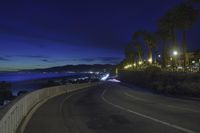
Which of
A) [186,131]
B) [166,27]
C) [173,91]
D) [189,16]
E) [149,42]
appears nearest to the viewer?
[186,131]

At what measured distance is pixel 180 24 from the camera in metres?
67.1

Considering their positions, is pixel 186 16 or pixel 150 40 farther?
pixel 150 40

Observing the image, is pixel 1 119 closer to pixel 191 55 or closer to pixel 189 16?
pixel 189 16

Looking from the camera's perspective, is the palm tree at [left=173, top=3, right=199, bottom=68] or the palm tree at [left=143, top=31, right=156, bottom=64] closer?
the palm tree at [left=173, top=3, right=199, bottom=68]

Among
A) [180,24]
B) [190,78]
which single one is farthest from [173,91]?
[180,24]

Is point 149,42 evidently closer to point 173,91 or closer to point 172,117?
point 173,91

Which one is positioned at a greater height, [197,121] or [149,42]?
[149,42]

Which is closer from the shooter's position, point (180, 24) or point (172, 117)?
point (172, 117)

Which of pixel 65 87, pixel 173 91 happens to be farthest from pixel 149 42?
pixel 173 91

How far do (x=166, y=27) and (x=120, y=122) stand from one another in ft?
210

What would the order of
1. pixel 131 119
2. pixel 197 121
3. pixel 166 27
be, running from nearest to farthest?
pixel 197 121
pixel 131 119
pixel 166 27

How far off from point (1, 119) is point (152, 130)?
18.6 ft

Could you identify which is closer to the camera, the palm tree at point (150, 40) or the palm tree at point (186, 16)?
the palm tree at point (186, 16)

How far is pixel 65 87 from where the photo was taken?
5050cm
